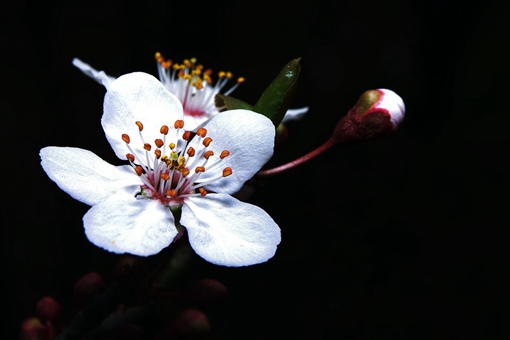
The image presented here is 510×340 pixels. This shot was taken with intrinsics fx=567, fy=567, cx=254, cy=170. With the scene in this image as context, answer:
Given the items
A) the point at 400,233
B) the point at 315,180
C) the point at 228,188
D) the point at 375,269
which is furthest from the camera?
the point at 315,180

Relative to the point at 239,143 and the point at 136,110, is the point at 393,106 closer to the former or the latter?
the point at 239,143

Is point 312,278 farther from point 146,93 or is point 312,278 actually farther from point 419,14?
point 146,93

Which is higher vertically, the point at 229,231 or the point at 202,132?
the point at 202,132

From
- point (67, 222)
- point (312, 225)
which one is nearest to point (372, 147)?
point (312, 225)

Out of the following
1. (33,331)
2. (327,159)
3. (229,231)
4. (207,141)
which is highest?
(207,141)

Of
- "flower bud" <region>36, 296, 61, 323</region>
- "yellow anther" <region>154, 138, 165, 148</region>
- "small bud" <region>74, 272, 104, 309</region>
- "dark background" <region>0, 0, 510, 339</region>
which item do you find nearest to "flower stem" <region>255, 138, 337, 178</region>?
"yellow anther" <region>154, 138, 165, 148</region>

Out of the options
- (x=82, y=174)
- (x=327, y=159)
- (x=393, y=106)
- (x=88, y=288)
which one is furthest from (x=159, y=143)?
(x=327, y=159)

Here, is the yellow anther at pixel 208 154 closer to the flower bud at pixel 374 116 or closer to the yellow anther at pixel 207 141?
the yellow anther at pixel 207 141
